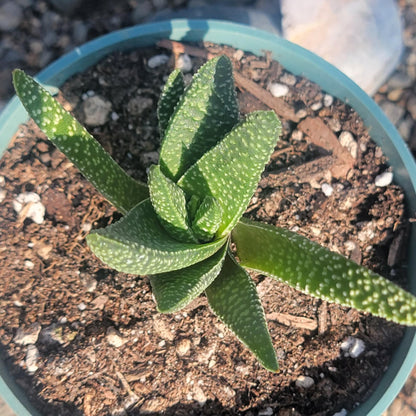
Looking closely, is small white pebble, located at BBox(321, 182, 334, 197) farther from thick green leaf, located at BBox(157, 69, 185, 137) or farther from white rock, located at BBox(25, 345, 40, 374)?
white rock, located at BBox(25, 345, 40, 374)

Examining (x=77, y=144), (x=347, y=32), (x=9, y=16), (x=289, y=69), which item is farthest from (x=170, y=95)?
(x=9, y=16)

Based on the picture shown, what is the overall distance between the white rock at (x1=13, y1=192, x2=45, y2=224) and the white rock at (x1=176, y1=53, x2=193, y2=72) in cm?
63

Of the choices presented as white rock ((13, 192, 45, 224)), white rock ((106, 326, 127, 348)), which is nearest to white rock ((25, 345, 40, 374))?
white rock ((106, 326, 127, 348))

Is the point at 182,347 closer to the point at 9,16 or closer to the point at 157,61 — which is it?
the point at 157,61

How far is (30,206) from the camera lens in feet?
4.82

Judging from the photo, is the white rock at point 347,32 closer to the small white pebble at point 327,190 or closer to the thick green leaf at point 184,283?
the small white pebble at point 327,190

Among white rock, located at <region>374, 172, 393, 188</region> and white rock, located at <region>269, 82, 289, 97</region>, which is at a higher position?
white rock, located at <region>269, 82, 289, 97</region>

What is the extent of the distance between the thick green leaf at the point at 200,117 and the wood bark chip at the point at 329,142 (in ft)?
1.38

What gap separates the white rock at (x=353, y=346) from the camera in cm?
142

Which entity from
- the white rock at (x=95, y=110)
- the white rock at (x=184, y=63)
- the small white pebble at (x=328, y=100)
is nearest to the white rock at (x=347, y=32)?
the small white pebble at (x=328, y=100)

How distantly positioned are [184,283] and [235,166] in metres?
0.29

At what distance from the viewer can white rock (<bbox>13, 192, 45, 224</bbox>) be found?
1.47 meters

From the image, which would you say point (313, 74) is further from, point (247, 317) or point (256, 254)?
point (247, 317)

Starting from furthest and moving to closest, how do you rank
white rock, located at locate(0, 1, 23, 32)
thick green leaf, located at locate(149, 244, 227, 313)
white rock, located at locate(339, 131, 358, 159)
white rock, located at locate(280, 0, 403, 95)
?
white rock, located at locate(0, 1, 23, 32) → white rock, located at locate(280, 0, 403, 95) → white rock, located at locate(339, 131, 358, 159) → thick green leaf, located at locate(149, 244, 227, 313)
